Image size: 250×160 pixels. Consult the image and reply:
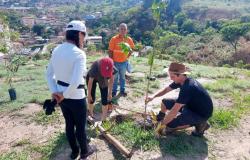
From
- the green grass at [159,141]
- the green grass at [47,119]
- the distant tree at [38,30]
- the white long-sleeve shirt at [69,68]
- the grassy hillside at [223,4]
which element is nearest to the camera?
the white long-sleeve shirt at [69,68]

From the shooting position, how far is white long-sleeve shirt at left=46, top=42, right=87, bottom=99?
3.47 metres

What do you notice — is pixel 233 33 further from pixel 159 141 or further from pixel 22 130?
pixel 22 130

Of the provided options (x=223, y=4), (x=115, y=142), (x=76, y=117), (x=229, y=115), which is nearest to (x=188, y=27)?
(x=223, y=4)

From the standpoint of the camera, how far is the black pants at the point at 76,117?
367cm

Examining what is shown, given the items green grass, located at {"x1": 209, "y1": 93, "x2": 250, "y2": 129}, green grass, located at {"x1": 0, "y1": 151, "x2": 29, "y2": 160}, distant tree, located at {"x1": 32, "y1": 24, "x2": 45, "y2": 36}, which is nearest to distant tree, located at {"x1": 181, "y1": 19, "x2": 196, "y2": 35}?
distant tree, located at {"x1": 32, "y1": 24, "x2": 45, "y2": 36}

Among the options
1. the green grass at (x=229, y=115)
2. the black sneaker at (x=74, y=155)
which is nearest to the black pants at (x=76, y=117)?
the black sneaker at (x=74, y=155)

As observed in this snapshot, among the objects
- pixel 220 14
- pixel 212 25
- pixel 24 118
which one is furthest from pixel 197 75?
pixel 220 14

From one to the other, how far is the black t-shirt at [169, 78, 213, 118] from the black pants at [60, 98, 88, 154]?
146cm

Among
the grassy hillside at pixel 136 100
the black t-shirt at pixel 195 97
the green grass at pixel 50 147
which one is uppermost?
the black t-shirt at pixel 195 97

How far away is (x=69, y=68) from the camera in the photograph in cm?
354

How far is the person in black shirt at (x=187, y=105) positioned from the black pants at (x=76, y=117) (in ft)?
4.54

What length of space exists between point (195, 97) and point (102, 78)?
Answer: 1.54m

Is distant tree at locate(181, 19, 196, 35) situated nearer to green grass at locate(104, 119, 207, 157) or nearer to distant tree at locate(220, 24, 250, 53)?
distant tree at locate(220, 24, 250, 53)

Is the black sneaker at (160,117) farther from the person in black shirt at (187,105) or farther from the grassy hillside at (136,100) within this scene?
the grassy hillside at (136,100)
